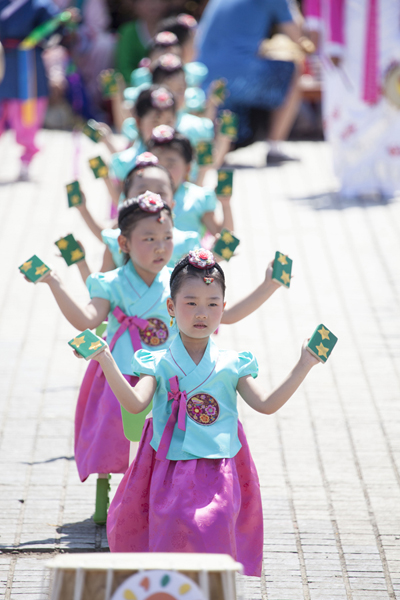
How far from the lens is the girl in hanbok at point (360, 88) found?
7.87 metres

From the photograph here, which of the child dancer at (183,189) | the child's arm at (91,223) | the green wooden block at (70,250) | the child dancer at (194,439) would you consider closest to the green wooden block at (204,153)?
the child dancer at (183,189)

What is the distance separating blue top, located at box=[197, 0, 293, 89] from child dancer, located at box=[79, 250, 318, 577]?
7.08 m

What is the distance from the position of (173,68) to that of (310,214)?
2038 mm

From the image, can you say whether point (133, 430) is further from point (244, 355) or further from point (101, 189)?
point (101, 189)

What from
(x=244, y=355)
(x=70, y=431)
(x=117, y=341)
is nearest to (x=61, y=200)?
(x=70, y=431)

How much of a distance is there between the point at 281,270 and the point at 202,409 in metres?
0.72

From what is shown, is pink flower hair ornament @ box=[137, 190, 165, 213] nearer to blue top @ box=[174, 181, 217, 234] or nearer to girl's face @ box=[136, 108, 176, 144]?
blue top @ box=[174, 181, 217, 234]

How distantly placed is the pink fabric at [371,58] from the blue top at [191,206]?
370cm

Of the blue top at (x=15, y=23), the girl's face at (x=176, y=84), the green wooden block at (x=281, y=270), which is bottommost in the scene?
the green wooden block at (x=281, y=270)

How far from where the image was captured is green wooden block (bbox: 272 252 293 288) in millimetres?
3277

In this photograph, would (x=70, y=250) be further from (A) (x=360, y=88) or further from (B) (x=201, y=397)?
(A) (x=360, y=88)

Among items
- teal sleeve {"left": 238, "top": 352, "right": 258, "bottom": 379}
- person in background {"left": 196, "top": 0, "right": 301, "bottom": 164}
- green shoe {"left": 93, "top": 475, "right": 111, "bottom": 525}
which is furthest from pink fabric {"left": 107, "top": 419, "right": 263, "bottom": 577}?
person in background {"left": 196, "top": 0, "right": 301, "bottom": 164}

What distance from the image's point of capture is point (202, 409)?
9.20ft

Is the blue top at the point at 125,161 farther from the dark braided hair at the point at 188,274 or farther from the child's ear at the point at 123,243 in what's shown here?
the dark braided hair at the point at 188,274
